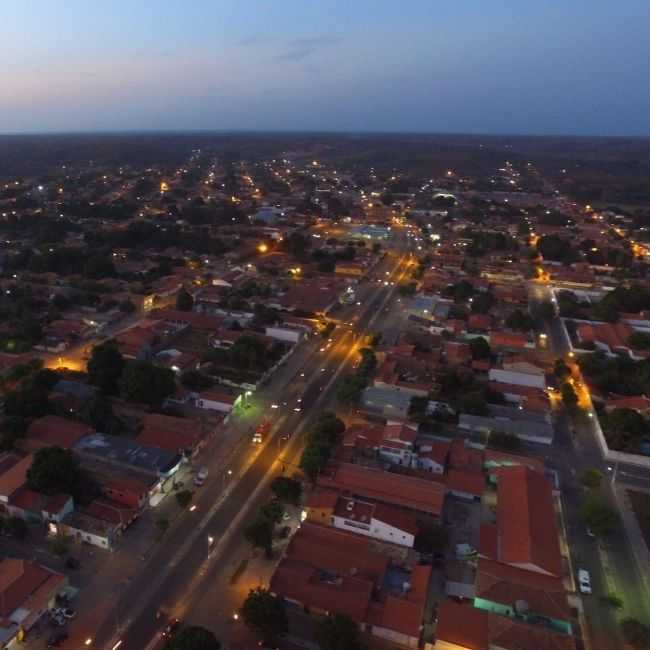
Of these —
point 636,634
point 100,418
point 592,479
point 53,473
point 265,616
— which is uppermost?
point 53,473

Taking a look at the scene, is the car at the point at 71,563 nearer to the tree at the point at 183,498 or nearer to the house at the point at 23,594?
the house at the point at 23,594

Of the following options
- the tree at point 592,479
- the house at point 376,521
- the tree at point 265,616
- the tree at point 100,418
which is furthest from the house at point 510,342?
the tree at point 265,616

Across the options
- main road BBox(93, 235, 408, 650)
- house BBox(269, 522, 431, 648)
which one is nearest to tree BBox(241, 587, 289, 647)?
house BBox(269, 522, 431, 648)

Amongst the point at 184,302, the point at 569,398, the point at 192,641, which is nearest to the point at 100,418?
the point at 192,641

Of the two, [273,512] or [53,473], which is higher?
[53,473]

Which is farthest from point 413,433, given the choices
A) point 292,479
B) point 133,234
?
point 133,234

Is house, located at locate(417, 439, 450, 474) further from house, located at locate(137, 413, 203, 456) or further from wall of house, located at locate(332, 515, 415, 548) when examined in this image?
house, located at locate(137, 413, 203, 456)

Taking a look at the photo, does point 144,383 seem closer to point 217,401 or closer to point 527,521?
point 217,401
